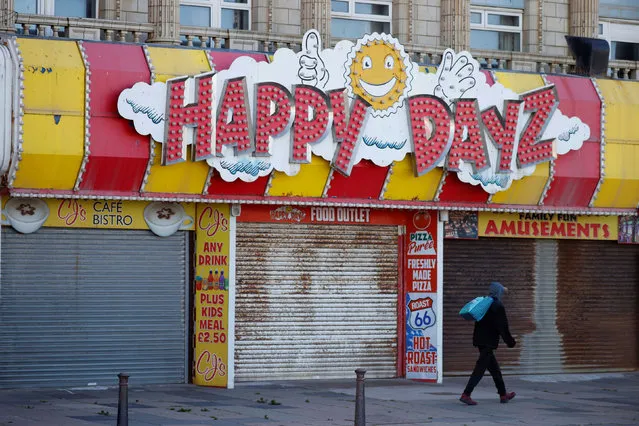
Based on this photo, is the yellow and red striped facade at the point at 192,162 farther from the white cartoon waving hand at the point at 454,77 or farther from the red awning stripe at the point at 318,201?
the white cartoon waving hand at the point at 454,77

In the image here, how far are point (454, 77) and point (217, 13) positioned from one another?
4.12 m

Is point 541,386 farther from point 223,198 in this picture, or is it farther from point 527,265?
point 223,198

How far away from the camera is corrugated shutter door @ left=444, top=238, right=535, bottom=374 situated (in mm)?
24000

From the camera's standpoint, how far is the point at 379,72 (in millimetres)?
22109

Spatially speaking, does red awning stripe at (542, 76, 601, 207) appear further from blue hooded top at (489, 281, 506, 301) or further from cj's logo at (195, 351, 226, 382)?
cj's logo at (195, 351, 226, 382)

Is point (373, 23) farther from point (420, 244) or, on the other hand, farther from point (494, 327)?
point (494, 327)

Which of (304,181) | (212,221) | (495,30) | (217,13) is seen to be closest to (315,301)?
(304,181)

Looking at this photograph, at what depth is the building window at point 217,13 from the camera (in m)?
22.7

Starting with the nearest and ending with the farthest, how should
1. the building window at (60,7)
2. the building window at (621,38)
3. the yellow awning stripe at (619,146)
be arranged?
the building window at (60,7)
the yellow awning stripe at (619,146)
the building window at (621,38)

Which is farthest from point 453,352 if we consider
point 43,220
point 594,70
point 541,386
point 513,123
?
point 43,220

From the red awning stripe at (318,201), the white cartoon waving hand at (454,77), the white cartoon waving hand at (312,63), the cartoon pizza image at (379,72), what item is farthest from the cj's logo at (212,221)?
the white cartoon waving hand at (454,77)

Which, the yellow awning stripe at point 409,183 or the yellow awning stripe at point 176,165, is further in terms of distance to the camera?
the yellow awning stripe at point 409,183

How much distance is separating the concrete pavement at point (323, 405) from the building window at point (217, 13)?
6.04 meters

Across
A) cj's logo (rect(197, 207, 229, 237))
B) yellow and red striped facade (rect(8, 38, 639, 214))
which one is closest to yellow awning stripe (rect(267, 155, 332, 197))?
yellow and red striped facade (rect(8, 38, 639, 214))
